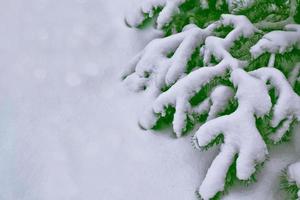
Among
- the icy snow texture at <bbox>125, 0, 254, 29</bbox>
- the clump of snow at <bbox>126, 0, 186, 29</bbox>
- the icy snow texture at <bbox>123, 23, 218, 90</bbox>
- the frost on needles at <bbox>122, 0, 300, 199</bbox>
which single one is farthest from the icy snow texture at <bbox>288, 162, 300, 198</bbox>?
the clump of snow at <bbox>126, 0, 186, 29</bbox>

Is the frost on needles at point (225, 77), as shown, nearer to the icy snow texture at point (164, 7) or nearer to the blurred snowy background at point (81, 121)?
the icy snow texture at point (164, 7)

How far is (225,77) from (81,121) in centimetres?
89

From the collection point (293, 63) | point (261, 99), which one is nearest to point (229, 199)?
point (261, 99)

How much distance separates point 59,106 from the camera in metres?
2.76

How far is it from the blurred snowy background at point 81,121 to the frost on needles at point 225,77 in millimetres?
129

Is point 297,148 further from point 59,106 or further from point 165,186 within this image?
point 59,106

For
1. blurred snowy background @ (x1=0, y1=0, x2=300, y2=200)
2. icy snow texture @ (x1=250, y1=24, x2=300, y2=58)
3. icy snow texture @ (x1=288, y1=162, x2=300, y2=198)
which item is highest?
icy snow texture @ (x1=250, y1=24, x2=300, y2=58)

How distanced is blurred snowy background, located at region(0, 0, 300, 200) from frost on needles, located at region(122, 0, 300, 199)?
129 mm

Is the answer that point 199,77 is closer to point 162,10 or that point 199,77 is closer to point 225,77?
point 225,77

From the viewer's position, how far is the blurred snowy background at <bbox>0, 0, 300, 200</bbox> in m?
2.29

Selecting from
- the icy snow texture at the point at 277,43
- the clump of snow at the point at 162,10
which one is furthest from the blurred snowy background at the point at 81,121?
the icy snow texture at the point at 277,43

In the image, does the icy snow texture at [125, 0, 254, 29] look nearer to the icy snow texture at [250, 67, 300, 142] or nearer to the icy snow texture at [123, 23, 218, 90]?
the icy snow texture at [123, 23, 218, 90]

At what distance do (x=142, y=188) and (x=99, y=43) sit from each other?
1.16 metres

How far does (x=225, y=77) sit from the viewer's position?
221 centimetres
